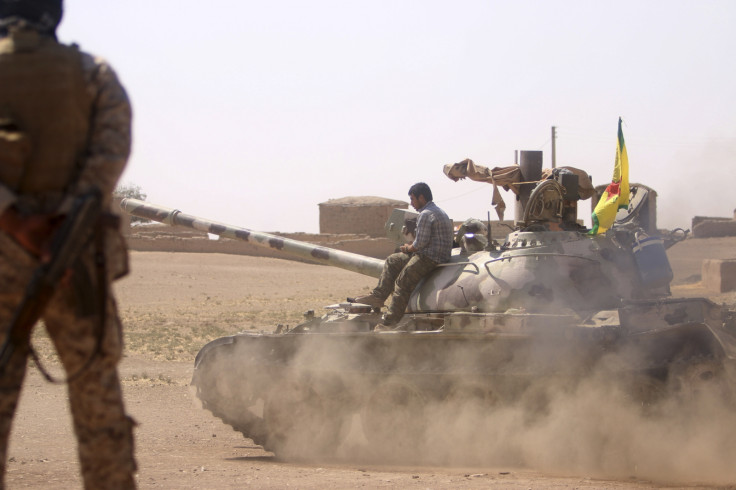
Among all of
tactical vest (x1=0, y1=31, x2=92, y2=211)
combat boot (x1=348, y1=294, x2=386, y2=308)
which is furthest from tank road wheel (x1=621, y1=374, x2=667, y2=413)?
tactical vest (x1=0, y1=31, x2=92, y2=211)

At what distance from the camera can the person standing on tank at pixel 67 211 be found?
3701 millimetres

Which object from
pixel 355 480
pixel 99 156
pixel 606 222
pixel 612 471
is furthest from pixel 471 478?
pixel 99 156

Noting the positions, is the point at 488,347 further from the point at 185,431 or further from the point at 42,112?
the point at 42,112

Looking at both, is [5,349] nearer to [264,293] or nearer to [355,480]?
[355,480]

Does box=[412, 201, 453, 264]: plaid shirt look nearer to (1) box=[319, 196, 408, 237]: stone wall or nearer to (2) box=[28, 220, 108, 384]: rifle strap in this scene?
(2) box=[28, 220, 108, 384]: rifle strap

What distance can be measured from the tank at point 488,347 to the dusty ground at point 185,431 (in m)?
0.63

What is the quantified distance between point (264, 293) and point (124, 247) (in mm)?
25976

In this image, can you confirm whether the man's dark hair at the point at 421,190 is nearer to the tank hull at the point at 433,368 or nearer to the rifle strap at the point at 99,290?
the tank hull at the point at 433,368

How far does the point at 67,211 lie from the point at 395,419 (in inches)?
248

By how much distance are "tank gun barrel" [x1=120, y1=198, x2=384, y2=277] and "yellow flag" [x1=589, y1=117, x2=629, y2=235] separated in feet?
8.23

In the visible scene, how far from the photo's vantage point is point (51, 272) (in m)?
3.48

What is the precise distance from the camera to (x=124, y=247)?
3902 millimetres

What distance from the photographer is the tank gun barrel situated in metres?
11.1

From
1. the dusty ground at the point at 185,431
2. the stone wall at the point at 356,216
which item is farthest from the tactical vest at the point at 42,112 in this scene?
the stone wall at the point at 356,216
